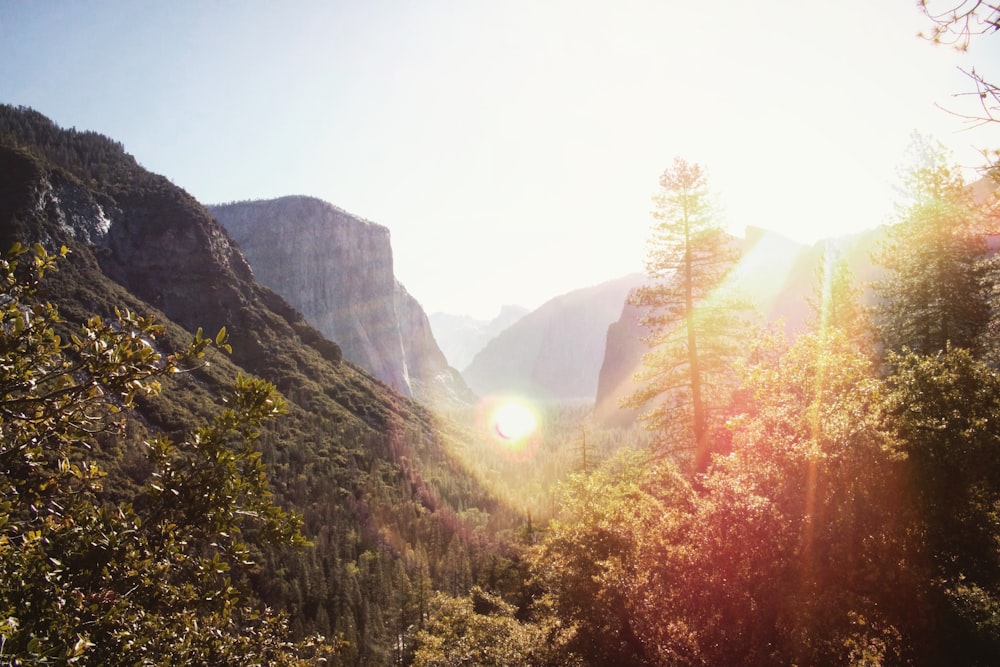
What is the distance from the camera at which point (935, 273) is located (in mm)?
19594

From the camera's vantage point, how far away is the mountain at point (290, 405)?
7069 centimetres

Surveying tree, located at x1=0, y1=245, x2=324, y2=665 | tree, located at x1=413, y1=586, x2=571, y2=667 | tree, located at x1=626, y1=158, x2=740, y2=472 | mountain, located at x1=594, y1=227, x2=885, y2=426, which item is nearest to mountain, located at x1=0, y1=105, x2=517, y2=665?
tree, located at x1=413, y1=586, x2=571, y2=667

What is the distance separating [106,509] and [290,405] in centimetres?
8872

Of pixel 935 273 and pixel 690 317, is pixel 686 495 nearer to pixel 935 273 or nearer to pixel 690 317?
pixel 690 317

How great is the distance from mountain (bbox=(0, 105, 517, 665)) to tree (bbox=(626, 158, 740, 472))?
32624 millimetres

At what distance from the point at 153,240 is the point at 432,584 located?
142 meters

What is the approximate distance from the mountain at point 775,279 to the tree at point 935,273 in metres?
54.6

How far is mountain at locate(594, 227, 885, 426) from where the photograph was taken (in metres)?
94.1

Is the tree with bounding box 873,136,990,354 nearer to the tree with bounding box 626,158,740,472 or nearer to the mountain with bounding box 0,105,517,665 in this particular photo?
the tree with bounding box 626,158,740,472

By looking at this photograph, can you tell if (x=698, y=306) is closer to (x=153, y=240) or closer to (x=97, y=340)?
(x=97, y=340)

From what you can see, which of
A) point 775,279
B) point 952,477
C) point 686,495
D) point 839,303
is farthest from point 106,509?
point 775,279

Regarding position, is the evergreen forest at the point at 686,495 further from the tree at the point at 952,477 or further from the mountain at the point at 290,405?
the mountain at the point at 290,405

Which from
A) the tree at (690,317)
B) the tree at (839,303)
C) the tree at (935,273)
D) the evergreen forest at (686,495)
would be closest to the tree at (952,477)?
the evergreen forest at (686,495)

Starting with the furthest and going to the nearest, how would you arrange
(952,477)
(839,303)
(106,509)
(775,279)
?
(775,279) < (839,303) < (952,477) < (106,509)
